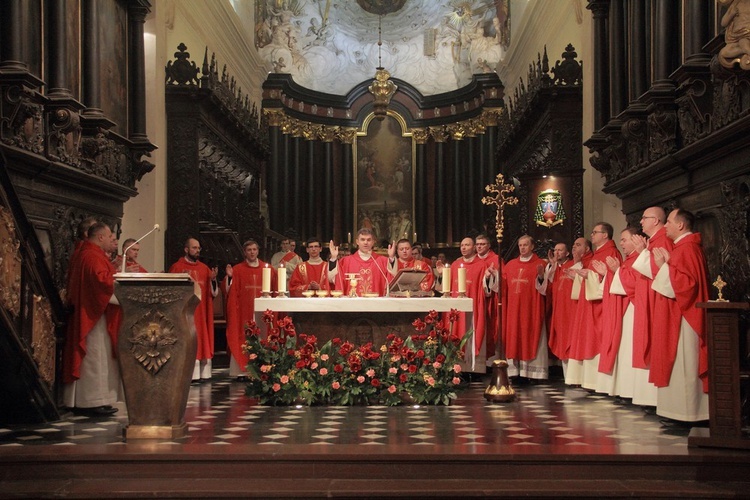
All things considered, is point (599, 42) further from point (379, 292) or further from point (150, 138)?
point (150, 138)

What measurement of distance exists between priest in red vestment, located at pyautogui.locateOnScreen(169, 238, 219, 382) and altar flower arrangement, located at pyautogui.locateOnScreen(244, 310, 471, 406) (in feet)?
8.72

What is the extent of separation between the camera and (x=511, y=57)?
2269 cm

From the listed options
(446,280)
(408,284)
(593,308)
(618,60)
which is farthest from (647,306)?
(618,60)

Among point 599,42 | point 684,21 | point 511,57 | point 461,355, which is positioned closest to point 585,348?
point 461,355

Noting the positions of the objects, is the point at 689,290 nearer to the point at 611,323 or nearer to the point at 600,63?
the point at 611,323

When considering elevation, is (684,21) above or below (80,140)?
above

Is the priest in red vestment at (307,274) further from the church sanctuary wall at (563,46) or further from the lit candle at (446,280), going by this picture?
the church sanctuary wall at (563,46)

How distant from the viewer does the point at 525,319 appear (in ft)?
40.0

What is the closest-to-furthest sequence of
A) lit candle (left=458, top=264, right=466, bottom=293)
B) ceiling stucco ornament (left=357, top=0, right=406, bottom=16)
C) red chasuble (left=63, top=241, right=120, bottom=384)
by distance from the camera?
red chasuble (left=63, top=241, right=120, bottom=384)
lit candle (left=458, top=264, right=466, bottom=293)
ceiling stucco ornament (left=357, top=0, right=406, bottom=16)

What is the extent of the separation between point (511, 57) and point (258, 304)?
14884 millimetres

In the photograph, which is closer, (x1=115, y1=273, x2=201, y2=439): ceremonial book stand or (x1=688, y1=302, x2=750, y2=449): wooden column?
(x1=688, y1=302, x2=750, y2=449): wooden column

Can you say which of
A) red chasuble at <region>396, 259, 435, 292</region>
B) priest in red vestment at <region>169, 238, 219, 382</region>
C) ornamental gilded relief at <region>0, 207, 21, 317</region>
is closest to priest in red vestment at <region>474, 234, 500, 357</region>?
red chasuble at <region>396, 259, 435, 292</region>

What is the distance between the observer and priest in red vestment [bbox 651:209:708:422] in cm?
765

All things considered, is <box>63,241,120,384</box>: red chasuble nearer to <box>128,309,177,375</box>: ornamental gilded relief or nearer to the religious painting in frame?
<box>128,309,177,375</box>: ornamental gilded relief
